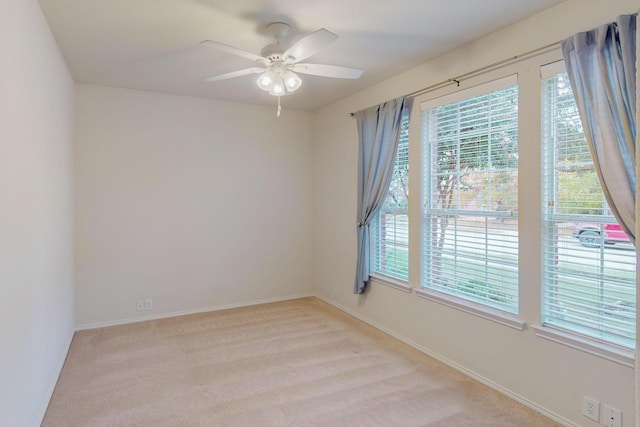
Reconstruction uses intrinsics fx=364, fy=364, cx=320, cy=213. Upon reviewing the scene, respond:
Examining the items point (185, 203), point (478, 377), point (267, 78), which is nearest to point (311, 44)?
point (267, 78)

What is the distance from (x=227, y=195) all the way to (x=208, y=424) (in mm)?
2879

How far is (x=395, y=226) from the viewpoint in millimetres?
3791

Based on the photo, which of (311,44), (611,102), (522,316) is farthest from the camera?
(522,316)

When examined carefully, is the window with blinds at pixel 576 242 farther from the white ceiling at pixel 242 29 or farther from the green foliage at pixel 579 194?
the white ceiling at pixel 242 29

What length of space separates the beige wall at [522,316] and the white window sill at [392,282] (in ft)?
0.17

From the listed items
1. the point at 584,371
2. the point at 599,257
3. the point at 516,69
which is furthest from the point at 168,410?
the point at 516,69

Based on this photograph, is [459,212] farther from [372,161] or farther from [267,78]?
[267,78]

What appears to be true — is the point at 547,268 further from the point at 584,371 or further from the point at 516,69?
the point at 516,69

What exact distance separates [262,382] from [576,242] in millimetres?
2376

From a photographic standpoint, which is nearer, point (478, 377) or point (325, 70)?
point (325, 70)

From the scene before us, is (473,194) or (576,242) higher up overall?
(473,194)

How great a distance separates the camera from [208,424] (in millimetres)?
2268

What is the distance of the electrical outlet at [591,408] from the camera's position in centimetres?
209

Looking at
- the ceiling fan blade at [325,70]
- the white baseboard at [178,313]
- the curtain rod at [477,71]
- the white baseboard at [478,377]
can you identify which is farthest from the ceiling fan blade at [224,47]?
the white baseboard at [178,313]
